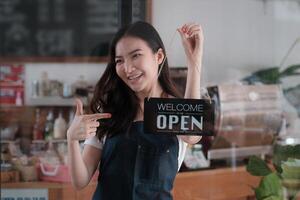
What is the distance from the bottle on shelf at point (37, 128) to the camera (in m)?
1.30

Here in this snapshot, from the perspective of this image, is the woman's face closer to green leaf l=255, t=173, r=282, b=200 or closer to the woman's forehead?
the woman's forehead

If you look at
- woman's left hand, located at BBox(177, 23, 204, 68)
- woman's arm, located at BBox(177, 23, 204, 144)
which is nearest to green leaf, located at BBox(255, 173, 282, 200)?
woman's arm, located at BBox(177, 23, 204, 144)

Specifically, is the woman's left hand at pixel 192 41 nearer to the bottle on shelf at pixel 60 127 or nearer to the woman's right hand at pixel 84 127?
the woman's right hand at pixel 84 127

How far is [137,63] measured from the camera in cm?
92

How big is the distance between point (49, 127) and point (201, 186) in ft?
1.39

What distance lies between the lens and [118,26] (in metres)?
1.04

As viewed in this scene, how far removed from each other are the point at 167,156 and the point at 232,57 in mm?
442

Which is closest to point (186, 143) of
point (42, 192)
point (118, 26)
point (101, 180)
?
point (101, 180)

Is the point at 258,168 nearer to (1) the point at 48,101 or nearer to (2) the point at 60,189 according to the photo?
(2) the point at 60,189

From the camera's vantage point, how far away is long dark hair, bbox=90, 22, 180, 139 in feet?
3.10

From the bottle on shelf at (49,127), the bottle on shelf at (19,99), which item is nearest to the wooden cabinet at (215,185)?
the bottle on shelf at (49,127)

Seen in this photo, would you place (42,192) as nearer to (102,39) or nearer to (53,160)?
(53,160)

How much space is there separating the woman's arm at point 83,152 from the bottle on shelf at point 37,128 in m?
0.35

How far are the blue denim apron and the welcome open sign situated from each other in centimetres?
3
